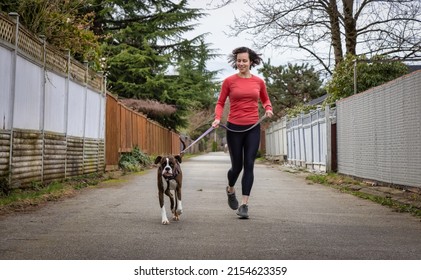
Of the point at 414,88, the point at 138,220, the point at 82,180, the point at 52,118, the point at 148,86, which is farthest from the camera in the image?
the point at 148,86

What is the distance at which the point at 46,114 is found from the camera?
1147 centimetres

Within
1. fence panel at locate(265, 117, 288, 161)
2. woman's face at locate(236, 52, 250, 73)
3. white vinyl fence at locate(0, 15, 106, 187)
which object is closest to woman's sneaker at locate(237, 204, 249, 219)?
woman's face at locate(236, 52, 250, 73)

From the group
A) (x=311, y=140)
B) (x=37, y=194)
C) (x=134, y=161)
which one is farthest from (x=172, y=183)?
(x=134, y=161)

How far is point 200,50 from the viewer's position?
113 feet

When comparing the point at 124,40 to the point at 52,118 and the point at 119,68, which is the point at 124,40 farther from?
the point at 52,118

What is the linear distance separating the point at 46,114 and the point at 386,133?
6.65 meters

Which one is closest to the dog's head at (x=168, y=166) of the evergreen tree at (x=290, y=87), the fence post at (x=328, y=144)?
the fence post at (x=328, y=144)

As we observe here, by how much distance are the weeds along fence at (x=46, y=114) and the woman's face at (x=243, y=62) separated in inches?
160

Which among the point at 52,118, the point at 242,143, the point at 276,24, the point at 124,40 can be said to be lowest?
the point at 242,143

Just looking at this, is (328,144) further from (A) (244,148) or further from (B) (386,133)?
(A) (244,148)

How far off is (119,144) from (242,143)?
13.2 m

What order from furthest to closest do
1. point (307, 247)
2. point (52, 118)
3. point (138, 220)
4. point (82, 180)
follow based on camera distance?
1. point (82, 180)
2. point (52, 118)
3. point (138, 220)
4. point (307, 247)

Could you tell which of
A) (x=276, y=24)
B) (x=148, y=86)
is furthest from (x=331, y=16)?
(x=148, y=86)

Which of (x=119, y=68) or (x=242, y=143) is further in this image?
(x=119, y=68)
